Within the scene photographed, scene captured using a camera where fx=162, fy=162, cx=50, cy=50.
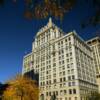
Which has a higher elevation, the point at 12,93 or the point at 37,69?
the point at 37,69

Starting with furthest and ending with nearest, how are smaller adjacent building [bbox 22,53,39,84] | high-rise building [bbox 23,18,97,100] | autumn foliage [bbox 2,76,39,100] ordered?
smaller adjacent building [bbox 22,53,39,84]
high-rise building [bbox 23,18,97,100]
autumn foliage [bbox 2,76,39,100]

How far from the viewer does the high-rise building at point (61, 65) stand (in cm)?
8438

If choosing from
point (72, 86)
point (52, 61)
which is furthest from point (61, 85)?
point (52, 61)

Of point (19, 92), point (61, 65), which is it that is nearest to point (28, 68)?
point (61, 65)

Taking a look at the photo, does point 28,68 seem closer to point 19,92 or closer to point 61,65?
point 61,65

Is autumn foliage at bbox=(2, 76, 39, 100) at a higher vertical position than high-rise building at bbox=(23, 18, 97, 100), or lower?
lower

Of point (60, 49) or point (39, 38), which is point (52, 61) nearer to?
point (60, 49)

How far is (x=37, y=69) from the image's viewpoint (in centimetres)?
10906

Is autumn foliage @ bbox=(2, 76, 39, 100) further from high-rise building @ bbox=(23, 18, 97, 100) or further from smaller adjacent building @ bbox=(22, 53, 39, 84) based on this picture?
smaller adjacent building @ bbox=(22, 53, 39, 84)

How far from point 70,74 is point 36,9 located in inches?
3277

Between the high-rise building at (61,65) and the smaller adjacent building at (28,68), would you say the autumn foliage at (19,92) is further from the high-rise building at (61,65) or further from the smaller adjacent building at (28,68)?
the smaller adjacent building at (28,68)

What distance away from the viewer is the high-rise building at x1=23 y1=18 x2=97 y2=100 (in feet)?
277

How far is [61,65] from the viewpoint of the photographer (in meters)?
92.7

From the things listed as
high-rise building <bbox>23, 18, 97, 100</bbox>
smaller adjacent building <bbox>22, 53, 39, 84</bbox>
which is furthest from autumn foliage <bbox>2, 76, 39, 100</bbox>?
smaller adjacent building <bbox>22, 53, 39, 84</bbox>
